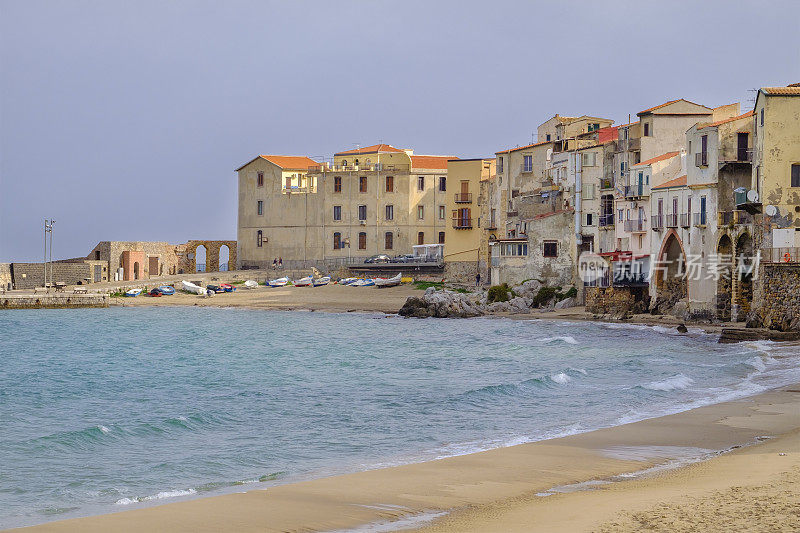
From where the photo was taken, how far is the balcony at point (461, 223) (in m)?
81.1

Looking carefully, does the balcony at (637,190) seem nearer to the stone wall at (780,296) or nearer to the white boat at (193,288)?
the stone wall at (780,296)

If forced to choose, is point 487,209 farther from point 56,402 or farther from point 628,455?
point 628,455

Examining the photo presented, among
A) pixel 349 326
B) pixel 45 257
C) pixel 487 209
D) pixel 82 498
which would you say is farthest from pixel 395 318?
pixel 82 498

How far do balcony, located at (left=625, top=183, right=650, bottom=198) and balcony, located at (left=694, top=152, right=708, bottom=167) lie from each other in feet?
24.4

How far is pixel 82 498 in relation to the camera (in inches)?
555

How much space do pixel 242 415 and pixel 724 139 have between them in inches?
1309

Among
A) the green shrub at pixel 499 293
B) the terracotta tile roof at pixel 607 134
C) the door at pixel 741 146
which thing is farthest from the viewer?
the terracotta tile roof at pixel 607 134

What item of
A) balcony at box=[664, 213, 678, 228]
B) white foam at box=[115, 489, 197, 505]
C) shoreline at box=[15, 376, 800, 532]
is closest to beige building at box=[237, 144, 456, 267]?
balcony at box=[664, 213, 678, 228]

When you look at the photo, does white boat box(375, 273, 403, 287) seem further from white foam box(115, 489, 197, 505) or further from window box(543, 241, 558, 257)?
white foam box(115, 489, 197, 505)

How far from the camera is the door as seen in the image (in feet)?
158

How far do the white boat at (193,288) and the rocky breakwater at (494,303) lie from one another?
76.6ft

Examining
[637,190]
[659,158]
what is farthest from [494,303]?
[659,158]

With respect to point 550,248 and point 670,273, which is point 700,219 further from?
point 550,248

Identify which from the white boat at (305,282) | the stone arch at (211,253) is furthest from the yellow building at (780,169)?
the stone arch at (211,253)
